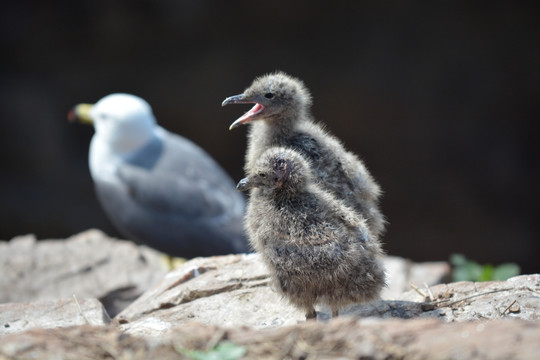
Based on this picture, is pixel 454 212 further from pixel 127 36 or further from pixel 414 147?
pixel 127 36

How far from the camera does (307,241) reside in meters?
3.28

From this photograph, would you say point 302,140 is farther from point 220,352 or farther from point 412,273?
point 412,273

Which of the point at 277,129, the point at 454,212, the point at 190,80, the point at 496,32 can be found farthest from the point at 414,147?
the point at 277,129

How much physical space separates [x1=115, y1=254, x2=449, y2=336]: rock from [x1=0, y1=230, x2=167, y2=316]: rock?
4.54 feet

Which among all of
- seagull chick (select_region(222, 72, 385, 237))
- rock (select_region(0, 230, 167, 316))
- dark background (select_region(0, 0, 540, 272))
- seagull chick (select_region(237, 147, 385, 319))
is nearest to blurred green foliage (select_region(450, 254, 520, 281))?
seagull chick (select_region(222, 72, 385, 237))

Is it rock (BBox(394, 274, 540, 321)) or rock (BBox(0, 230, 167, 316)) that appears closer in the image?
rock (BBox(394, 274, 540, 321))

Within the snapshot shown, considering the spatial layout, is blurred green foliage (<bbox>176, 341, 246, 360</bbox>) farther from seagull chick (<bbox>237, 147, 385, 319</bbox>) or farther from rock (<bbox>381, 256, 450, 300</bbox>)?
rock (<bbox>381, 256, 450, 300</bbox>)

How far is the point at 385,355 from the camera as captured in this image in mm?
2494

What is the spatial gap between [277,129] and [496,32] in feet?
24.7

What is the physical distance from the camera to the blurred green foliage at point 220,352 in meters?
2.47

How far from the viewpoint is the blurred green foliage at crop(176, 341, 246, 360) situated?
2469 millimetres

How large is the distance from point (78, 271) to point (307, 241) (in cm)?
346

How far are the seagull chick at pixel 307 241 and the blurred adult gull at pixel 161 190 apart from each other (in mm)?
3158

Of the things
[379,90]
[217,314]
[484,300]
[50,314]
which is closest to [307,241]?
[217,314]
